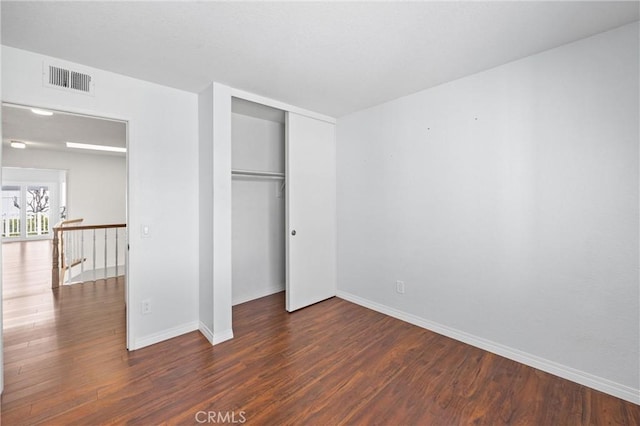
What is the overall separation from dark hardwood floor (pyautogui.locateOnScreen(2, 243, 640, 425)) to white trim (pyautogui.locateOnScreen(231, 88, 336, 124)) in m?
2.42

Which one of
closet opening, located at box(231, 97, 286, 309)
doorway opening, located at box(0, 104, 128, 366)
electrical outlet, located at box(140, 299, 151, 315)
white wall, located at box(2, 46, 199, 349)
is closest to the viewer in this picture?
white wall, located at box(2, 46, 199, 349)

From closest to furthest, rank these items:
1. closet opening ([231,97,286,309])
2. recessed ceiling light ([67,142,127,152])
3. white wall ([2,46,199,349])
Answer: white wall ([2,46,199,349]) → closet opening ([231,97,286,309]) → recessed ceiling light ([67,142,127,152])

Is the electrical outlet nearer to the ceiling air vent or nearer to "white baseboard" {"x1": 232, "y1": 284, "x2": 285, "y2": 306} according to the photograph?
"white baseboard" {"x1": 232, "y1": 284, "x2": 285, "y2": 306}

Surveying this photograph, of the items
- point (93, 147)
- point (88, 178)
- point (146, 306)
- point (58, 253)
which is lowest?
point (146, 306)

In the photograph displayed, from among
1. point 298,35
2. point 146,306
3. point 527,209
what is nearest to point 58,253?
point 146,306

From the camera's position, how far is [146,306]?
2572 millimetres

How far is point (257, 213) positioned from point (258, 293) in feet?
3.64

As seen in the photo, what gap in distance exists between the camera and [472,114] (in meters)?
2.53

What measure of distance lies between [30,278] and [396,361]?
19.6 ft

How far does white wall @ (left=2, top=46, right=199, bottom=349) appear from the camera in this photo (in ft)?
8.00

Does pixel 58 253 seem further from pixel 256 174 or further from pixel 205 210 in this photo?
pixel 256 174

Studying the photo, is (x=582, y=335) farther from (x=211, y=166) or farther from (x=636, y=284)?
(x=211, y=166)

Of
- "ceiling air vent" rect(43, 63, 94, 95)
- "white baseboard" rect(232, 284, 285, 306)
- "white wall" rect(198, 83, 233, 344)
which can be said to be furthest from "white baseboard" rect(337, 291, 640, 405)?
"ceiling air vent" rect(43, 63, 94, 95)

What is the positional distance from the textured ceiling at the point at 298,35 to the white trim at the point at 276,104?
200 mm
